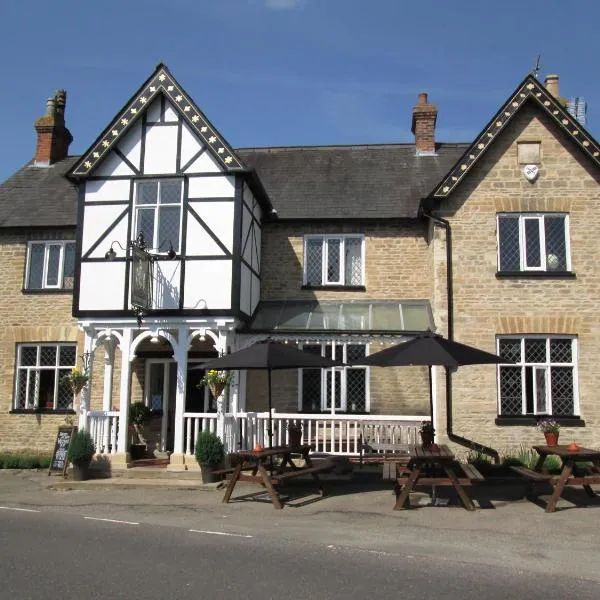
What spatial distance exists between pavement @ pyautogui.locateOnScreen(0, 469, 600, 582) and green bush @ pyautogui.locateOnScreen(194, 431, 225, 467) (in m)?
0.51

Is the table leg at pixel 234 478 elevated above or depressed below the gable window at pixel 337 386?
below

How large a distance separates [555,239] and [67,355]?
1216 cm

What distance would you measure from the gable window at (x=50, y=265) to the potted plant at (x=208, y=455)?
654 cm

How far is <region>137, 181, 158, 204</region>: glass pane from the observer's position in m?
15.0

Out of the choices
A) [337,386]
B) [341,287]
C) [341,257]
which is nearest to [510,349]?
[337,386]

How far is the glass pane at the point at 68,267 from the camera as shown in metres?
17.0

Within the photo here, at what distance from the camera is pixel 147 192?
594 inches

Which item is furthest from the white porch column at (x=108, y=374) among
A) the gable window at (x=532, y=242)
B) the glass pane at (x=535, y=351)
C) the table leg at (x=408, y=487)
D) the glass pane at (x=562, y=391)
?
the glass pane at (x=562, y=391)

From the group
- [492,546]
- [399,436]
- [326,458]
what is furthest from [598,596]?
[399,436]

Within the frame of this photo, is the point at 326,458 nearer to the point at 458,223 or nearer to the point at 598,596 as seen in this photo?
the point at 458,223

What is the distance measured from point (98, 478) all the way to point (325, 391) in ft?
18.2

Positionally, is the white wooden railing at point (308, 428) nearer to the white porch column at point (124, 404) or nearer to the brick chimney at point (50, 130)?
the white porch column at point (124, 404)

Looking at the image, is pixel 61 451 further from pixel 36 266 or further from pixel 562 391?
pixel 562 391

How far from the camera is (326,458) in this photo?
42.2ft
